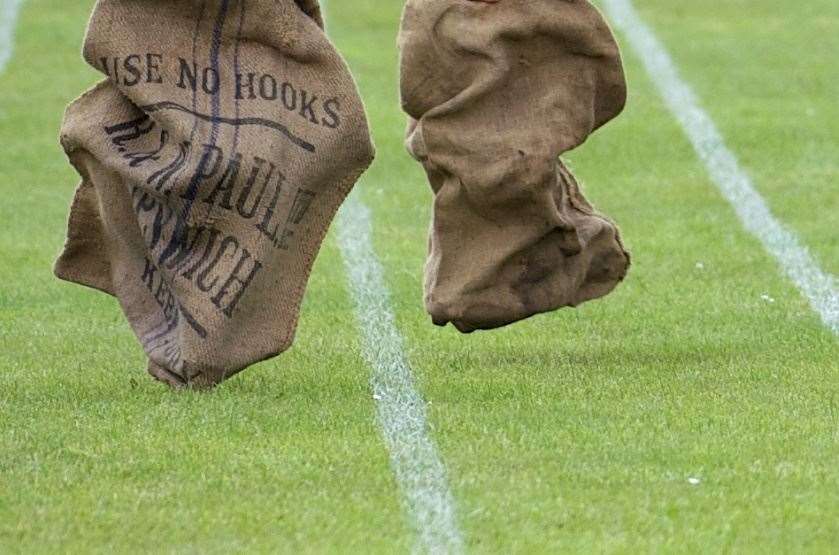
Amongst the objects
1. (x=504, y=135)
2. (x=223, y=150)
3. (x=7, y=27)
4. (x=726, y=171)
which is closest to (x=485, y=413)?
(x=504, y=135)

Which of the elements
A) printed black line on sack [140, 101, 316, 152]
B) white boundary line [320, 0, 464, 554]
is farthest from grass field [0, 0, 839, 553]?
printed black line on sack [140, 101, 316, 152]

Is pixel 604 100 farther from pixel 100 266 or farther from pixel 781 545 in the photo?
pixel 781 545

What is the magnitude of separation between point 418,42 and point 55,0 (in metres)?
11.5

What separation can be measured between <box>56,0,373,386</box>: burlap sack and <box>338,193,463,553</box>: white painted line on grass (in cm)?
A: 43

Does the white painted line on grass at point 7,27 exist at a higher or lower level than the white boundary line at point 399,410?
lower

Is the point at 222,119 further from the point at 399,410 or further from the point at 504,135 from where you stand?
the point at 399,410

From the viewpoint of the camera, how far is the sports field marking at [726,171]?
8.04m

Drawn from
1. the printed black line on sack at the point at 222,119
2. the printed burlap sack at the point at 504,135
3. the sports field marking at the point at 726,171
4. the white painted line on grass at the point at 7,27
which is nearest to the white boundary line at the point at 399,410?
the printed burlap sack at the point at 504,135

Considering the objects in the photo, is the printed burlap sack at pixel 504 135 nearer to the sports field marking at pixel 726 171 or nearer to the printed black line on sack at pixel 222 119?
the printed black line on sack at pixel 222 119

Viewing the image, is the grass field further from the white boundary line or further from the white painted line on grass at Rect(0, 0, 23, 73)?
the white painted line on grass at Rect(0, 0, 23, 73)

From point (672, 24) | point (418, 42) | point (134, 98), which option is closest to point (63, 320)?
point (134, 98)

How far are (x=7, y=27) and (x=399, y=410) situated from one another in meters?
10.7

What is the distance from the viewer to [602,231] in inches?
265

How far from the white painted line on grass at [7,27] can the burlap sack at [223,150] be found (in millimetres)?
8209
